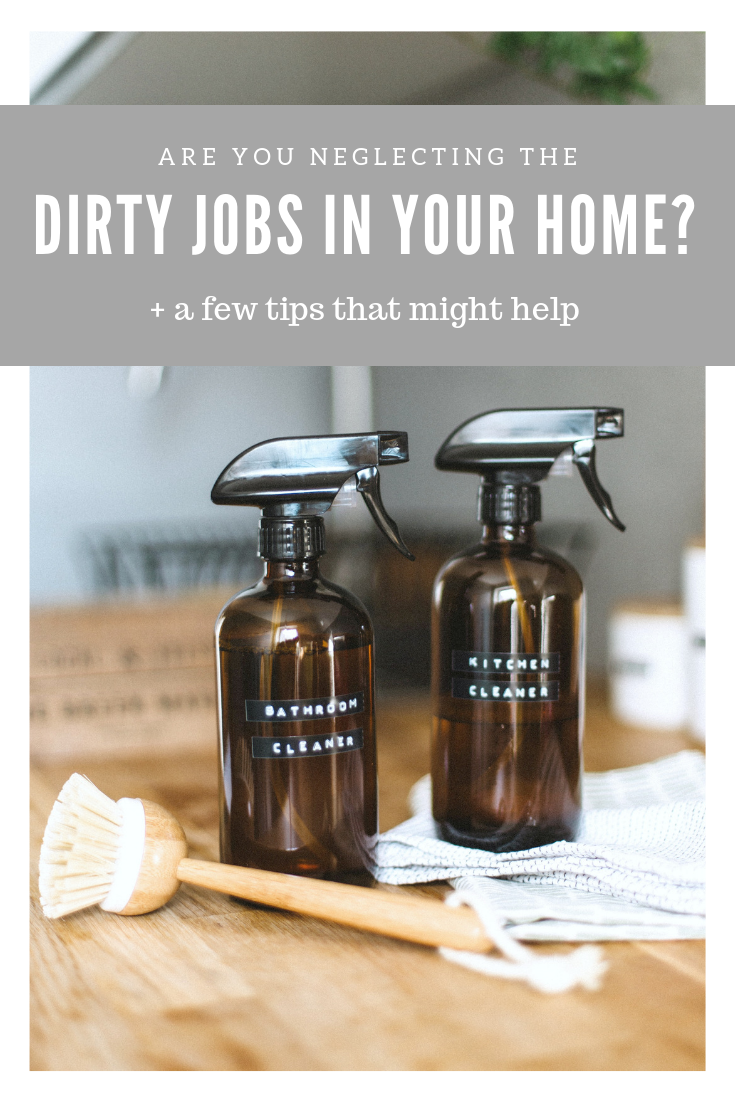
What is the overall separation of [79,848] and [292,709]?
104mm

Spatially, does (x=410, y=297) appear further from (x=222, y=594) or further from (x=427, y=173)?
(x=222, y=594)

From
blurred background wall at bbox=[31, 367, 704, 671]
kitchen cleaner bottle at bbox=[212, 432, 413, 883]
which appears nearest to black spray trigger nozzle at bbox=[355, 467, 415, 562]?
kitchen cleaner bottle at bbox=[212, 432, 413, 883]

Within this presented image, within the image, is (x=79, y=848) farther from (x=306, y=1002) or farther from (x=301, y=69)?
(x=301, y=69)

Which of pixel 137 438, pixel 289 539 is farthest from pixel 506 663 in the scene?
pixel 137 438

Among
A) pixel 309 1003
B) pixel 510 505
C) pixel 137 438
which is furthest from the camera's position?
pixel 137 438

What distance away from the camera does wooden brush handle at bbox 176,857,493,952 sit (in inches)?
12.9

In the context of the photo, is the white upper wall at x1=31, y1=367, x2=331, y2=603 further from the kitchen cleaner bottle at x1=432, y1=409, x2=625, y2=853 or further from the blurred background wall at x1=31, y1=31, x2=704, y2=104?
the kitchen cleaner bottle at x1=432, y1=409, x2=625, y2=853

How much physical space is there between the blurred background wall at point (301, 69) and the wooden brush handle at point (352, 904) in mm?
532

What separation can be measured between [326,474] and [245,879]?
0.57 feet

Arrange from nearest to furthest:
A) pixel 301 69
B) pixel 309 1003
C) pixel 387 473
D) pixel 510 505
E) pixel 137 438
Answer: pixel 309 1003
pixel 510 505
pixel 301 69
pixel 387 473
pixel 137 438

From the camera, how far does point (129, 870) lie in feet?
1.20

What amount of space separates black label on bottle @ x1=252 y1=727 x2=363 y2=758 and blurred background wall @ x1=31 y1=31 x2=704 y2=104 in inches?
19.2

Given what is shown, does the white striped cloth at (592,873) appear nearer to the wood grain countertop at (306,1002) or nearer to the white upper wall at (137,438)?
the wood grain countertop at (306,1002)

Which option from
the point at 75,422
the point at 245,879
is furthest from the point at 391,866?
the point at 75,422
